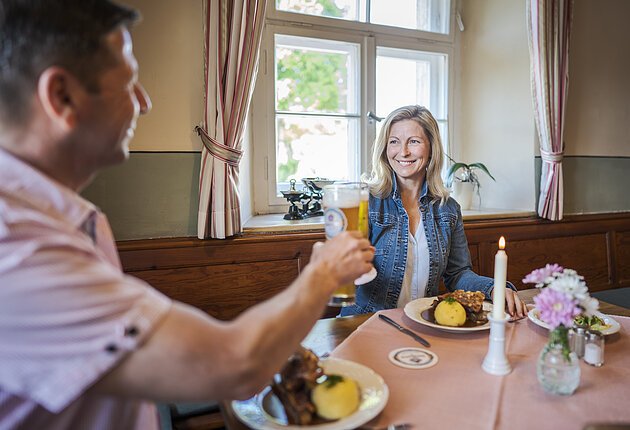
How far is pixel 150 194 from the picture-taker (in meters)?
2.03

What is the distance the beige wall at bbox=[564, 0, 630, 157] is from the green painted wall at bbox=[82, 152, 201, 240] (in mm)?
2557

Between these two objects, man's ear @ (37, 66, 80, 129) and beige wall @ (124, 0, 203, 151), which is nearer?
man's ear @ (37, 66, 80, 129)

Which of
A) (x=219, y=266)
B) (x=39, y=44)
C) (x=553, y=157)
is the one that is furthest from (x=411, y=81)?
(x=39, y=44)

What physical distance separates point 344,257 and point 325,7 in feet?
7.85

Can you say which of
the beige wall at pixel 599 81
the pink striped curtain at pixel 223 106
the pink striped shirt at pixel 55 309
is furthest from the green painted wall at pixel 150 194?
the beige wall at pixel 599 81

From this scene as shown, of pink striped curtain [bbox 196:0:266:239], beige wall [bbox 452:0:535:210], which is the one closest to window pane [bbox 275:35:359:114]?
pink striped curtain [bbox 196:0:266:239]

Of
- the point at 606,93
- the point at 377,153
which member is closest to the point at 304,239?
the point at 377,153

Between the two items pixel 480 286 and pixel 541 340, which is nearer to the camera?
pixel 541 340

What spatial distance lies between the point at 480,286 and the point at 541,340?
40 centimetres

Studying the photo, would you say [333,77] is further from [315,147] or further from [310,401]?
[310,401]

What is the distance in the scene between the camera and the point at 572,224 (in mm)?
2967

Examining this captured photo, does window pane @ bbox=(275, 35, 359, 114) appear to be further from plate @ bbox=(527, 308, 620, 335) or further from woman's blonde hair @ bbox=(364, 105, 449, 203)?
plate @ bbox=(527, 308, 620, 335)

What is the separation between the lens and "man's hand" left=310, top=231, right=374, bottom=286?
28.4 inches

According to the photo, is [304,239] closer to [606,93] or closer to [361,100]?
[361,100]
